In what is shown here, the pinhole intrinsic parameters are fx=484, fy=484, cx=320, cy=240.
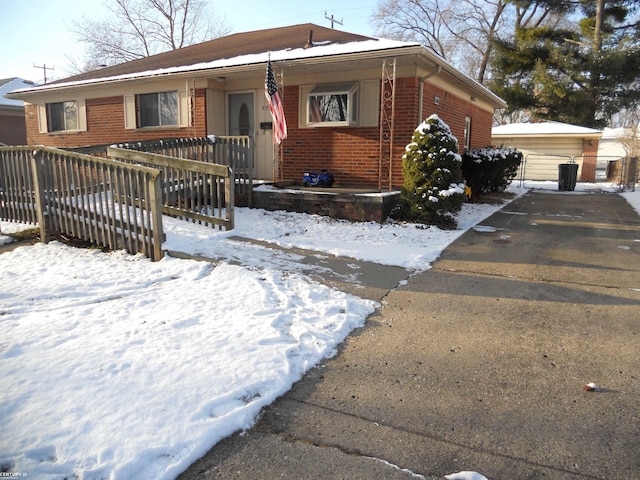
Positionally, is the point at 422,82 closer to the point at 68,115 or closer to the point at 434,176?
the point at 434,176

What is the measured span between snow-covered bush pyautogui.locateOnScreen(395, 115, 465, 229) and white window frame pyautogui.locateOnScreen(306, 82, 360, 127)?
237 centimetres

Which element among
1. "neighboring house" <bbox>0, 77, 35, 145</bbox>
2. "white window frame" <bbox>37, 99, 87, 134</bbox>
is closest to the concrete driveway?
"white window frame" <bbox>37, 99, 87, 134</bbox>

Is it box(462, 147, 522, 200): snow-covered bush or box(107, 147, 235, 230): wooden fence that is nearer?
box(107, 147, 235, 230): wooden fence

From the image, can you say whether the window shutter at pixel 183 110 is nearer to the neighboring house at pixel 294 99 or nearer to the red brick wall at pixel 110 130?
the neighboring house at pixel 294 99

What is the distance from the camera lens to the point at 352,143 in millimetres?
10898

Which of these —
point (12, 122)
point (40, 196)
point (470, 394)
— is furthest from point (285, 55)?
point (12, 122)

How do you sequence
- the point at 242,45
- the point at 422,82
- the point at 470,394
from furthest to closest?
1. the point at 242,45
2. the point at 422,82
3. the point at 470,394

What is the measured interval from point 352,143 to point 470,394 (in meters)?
8.44

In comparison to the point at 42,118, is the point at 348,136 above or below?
below

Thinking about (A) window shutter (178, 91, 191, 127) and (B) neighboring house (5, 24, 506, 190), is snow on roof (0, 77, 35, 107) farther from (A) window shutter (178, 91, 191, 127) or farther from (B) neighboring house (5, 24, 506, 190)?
(A) window shutter (178, 91, 191, 127)

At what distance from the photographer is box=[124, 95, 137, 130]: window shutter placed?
13945mm

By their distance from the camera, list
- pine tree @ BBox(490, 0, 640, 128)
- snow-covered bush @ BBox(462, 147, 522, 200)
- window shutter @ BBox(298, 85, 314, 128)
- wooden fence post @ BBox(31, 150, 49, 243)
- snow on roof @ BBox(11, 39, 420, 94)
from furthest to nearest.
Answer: pine tree @ BBox(490, 0, 640, 128) < snow-covered bush @ BBox(462, 147, 522, 200) < window shutter @ BBox(298, 85, 314, 128) < snow on roof @ BBox(11, 39, 420, 94) < wooden fence post @ BBox(31, 150, 49, 243)

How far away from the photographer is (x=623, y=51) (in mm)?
23516

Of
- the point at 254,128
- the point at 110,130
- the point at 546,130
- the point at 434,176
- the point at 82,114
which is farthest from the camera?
the point at 546,130
